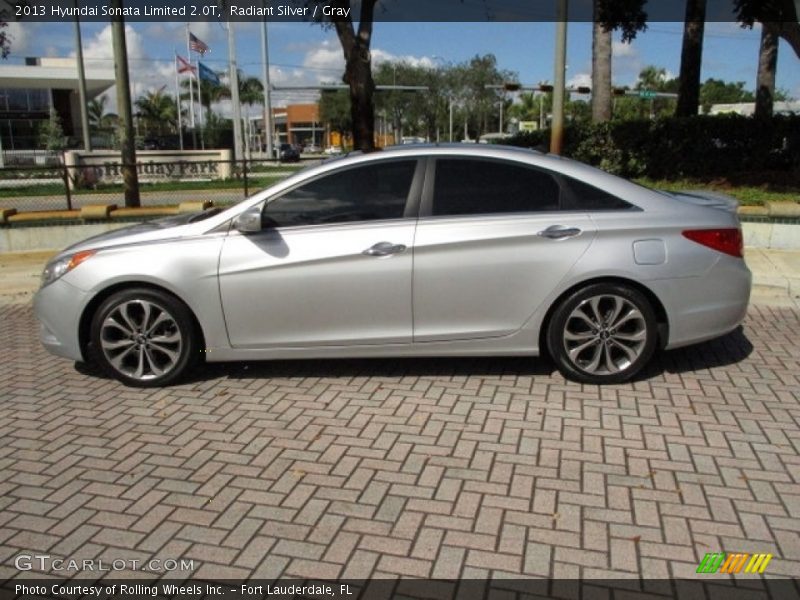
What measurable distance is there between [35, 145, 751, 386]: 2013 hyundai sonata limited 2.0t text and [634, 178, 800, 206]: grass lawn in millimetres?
6027

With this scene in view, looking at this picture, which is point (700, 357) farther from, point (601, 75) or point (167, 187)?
point (167, 187)

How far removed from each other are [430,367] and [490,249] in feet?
3.66

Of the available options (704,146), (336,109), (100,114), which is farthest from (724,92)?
(704,146)

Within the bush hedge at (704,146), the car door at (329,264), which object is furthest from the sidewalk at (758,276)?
the bush hedge at (704,146)

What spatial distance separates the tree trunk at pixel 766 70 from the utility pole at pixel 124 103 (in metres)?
12.2

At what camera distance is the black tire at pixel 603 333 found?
15.6 ft

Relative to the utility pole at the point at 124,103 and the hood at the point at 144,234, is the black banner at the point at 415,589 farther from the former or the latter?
the utility pole at the point at 124,103

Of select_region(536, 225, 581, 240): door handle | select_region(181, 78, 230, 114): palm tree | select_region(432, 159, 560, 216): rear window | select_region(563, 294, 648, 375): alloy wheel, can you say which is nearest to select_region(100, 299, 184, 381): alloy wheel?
select_region(432, 159, 560, 216): rear window

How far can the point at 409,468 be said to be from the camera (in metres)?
3.76

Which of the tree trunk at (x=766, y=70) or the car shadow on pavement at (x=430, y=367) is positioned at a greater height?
the tree trunk at (x=766, y=70)

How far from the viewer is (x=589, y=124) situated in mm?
14625

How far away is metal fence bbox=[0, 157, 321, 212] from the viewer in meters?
13.5

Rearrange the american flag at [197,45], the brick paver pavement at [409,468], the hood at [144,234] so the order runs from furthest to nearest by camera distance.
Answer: the american flag at [197,45] → the hood at [144,234] → the brick paver pavement at [409,468]

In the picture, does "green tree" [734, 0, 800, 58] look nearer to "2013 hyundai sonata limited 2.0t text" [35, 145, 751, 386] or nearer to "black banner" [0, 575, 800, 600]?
"2013 hyundai sonata limited 2.0t text" [35, 145, 751, 386]
